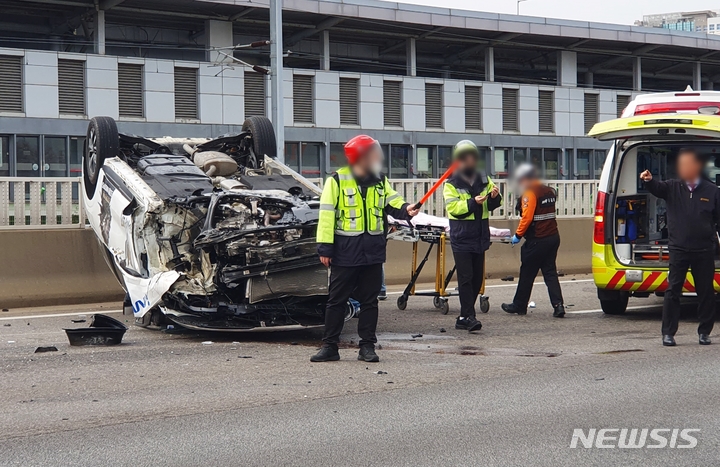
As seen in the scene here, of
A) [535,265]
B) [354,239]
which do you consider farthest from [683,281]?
[354,239]

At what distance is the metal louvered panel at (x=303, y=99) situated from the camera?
104 feet

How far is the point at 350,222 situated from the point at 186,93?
22179 mm

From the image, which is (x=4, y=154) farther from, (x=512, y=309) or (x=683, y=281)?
(x=683, y=281)

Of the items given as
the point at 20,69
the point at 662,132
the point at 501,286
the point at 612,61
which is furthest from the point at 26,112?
the point at 612,61

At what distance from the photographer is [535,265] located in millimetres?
11969

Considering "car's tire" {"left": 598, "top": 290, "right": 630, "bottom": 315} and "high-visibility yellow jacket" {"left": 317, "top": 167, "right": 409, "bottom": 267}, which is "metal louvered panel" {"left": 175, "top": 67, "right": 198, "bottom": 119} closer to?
"car's tire" {"left": 598, "top": 290, "right": 630, "bottom": 315}

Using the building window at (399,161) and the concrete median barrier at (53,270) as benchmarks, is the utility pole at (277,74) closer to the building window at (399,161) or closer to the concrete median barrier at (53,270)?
the concrete median barrier at (53,270)

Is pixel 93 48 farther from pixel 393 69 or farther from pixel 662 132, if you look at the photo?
pixel 662 132

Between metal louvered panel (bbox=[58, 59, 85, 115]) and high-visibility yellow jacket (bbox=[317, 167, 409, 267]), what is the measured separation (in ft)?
68.5

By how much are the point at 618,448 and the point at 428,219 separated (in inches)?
260

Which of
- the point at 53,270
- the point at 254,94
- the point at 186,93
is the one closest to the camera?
the point at 53,270

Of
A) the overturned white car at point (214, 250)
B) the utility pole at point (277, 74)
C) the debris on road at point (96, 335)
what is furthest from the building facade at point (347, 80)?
the debris on road at point (96, 335)

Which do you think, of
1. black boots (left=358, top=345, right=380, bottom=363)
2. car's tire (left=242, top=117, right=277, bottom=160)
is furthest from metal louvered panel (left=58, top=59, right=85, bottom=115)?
black boots (left=358, top=345, right=380, bottom=363)

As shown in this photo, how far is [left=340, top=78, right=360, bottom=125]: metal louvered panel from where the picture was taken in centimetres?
3266
